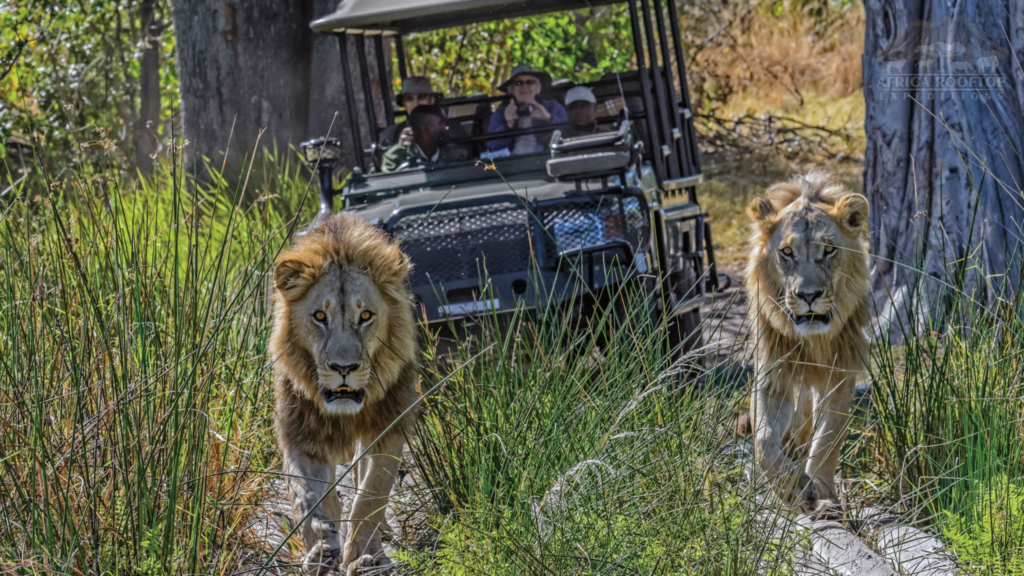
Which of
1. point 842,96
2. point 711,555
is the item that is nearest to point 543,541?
point 711,555

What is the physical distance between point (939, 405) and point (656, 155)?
309 cm

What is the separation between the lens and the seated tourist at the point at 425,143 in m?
6.33

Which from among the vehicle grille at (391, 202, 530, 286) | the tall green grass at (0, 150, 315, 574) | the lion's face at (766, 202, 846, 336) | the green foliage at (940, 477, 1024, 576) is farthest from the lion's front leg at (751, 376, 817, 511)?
the vehicle grille at (391, 202, 530, 286)

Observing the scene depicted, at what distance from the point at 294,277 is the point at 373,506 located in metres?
0.72

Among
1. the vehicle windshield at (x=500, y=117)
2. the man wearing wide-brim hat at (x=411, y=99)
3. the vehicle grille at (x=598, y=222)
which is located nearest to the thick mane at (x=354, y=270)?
the vehicle grille at (x=598, y=222)

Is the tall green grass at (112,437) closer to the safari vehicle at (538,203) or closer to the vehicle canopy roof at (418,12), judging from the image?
the safari vehicle at (538,203)

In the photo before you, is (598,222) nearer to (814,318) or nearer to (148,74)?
(814,318)

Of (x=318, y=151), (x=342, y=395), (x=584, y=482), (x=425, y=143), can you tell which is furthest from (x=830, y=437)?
(x=425, y=143)

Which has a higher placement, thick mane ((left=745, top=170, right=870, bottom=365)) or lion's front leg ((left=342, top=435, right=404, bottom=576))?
thick mane ((left=745, top=170, right=870, bottom=365))

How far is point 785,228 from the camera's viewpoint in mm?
3371

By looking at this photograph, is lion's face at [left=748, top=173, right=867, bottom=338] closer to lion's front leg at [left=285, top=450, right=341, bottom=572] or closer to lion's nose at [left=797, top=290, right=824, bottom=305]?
lion's nose at [left=797, top=290, right=824, bottom=305]

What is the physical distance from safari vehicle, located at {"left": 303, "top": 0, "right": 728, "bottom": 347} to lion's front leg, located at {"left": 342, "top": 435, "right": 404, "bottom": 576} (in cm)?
126

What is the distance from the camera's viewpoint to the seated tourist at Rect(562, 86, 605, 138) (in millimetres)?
6172

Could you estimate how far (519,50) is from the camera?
10.9 meters
